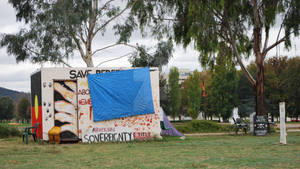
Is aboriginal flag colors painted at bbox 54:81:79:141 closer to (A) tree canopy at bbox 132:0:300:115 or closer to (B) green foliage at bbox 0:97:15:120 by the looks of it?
(A) tree canopy at bbox 132:0:300:115

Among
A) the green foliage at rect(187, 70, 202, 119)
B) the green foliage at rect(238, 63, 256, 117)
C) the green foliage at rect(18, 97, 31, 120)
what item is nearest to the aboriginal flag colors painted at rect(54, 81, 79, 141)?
the green foliage at rect(238, 63, 256, 117)

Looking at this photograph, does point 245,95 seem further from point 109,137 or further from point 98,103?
point 98,103

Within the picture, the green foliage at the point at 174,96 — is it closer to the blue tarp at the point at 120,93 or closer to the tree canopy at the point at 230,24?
the tree canopy at the point at 230,24

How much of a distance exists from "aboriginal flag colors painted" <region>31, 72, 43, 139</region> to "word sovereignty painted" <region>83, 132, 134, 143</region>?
2258 millimetres

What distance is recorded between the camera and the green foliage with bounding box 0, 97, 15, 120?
299ft

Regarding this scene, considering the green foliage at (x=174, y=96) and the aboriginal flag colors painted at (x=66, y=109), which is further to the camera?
the green foliage at (x=174, y=96)

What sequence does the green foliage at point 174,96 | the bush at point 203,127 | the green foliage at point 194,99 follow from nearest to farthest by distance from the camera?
1. the bush at point 203,127
2. the green foliage at point 194,99
3. the green foliage at point 174,96

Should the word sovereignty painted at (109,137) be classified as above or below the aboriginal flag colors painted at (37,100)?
below

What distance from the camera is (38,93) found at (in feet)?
59.9

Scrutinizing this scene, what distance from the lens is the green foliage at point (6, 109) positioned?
9125 cm

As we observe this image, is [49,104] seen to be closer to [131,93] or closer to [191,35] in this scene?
[131,93]

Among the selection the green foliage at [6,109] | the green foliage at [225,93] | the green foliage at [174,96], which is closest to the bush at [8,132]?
the green foliage at [225,93]

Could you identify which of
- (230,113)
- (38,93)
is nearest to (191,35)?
(38,93)

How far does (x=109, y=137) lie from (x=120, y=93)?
1976mm
